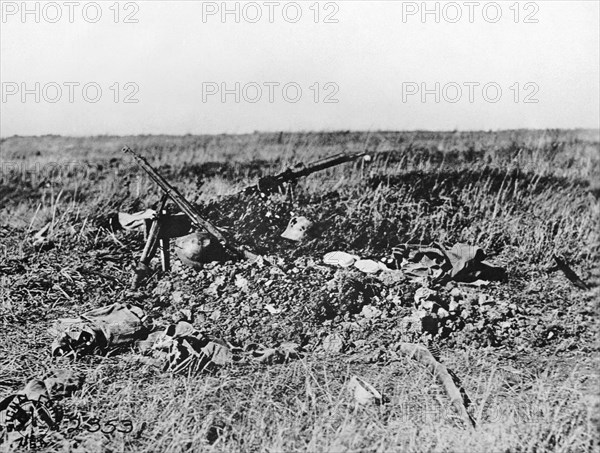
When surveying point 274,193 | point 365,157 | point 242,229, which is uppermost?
point 365,157

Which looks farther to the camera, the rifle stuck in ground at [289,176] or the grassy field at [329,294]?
the rifle stuck in ground at [289,176]

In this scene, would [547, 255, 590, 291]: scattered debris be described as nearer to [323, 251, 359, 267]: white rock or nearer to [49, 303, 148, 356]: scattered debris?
[323, 251, 359, 267]: white rock

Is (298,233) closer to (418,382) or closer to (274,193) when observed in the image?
(274,193)

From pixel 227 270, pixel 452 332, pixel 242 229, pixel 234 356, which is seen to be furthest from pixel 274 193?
pixel 452 332

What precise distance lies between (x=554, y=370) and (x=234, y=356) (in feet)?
5.81

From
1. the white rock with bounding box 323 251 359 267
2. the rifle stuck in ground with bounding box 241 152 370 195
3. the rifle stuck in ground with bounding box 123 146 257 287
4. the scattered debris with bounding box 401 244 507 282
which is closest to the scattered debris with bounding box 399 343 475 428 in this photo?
the scattered debris with bounding box 401 244 507 282

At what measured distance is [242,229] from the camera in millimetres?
3570

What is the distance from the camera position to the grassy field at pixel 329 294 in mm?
2602

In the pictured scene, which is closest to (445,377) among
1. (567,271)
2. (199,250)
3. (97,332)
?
(567,271)

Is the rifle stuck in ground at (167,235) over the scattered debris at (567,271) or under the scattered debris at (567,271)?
over

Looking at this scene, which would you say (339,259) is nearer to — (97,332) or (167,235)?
(167,235)

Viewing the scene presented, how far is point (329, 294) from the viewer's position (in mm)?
3158

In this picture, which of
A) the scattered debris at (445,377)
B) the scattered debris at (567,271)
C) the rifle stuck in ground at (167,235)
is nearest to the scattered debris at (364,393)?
the scattered debris at (445,377)

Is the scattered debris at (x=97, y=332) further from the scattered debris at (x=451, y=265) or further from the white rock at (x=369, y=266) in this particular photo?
the scattered debris at (x=451, y=265)
